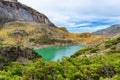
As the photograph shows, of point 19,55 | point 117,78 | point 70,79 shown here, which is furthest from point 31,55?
point 117,78

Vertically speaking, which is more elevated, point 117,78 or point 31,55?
point 117,78

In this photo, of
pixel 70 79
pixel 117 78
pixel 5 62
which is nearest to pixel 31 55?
pixel 5 62

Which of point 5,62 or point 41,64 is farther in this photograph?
point 5,62

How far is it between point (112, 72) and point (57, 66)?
569 inches

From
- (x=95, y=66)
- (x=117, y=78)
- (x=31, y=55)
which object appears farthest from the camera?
(x=31, y=55)

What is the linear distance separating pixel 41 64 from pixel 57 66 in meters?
4.40

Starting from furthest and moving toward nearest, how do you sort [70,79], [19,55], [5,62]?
[19,55]
[5,62]
[70,79]

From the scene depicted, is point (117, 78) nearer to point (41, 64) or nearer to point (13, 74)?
point (41, 64)

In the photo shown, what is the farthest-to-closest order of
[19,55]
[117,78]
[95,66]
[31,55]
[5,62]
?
1. [31,55]
2. [19,55]
3. [5,62]
4. [95,66]
5. [117,78]

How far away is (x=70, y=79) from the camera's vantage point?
235 feet

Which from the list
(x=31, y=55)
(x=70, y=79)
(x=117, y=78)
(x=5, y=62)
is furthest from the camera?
(x=31, y=55)

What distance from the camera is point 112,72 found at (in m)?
77.1

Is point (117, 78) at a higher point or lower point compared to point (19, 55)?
higher

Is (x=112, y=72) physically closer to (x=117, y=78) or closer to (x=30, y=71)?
(x=30, y=71)
